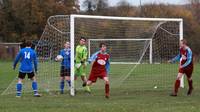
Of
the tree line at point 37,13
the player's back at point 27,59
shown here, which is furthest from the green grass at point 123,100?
the tree line at point 37,13

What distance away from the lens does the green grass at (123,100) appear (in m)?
12.6

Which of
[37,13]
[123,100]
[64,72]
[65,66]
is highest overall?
[37,13]

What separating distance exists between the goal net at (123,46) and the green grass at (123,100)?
0.19 ft

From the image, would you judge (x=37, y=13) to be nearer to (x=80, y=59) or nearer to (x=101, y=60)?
(x=80, y=59)

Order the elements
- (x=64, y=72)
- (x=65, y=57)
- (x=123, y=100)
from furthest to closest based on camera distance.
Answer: (x=64, y=72), (x=65, y=57), (x=123, y=100)

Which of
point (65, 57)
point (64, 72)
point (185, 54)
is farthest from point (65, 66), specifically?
point (185, 54)

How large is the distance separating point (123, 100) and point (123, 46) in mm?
9742

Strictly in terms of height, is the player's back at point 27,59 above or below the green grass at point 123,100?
above

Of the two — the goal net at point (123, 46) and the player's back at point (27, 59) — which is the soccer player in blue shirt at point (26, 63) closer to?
the player's back at point (27, 59)

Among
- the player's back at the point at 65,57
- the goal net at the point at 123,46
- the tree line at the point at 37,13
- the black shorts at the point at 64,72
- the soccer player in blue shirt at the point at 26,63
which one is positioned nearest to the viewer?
the soccer player in blue shirt at the point at 26,63

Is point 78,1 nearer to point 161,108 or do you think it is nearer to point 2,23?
point 2,23

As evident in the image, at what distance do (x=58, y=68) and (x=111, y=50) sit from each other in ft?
25.1

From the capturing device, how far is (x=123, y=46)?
24.6 meters

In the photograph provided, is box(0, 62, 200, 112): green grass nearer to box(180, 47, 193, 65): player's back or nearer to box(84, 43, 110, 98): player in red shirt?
box(84, 43, 110, 98): player in red shirt
